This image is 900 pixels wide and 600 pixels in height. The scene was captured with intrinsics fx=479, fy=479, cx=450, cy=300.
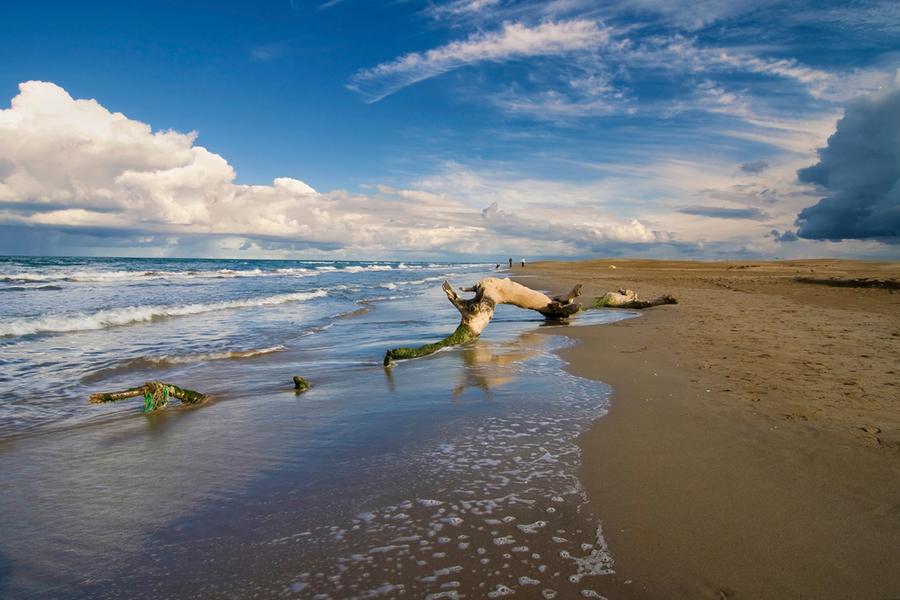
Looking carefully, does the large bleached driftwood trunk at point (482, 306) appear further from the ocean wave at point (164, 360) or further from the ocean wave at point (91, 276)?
the ocean wave at point (91, 276)

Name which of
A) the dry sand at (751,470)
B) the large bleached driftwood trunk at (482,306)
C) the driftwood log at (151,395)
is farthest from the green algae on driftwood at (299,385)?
the dry sand at (751,470)

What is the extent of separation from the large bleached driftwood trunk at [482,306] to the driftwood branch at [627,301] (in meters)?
3.23

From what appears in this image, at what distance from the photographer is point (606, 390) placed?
6.57 metres

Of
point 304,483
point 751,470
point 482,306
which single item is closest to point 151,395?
point 304,483

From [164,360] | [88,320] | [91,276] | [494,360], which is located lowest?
[164,360]

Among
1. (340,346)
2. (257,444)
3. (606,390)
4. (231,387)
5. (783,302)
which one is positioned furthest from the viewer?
Answer: (783,302)

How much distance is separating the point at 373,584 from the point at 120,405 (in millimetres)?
5989

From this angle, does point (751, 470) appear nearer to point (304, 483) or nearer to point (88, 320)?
point (304, 483)

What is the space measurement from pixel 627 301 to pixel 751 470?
13979mm

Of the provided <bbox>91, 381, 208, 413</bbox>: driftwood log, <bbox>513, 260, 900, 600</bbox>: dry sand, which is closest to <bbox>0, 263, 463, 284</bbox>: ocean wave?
<bbox>91, 381, 208, 413</bbox>: driftwood log

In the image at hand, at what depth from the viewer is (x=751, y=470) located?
392cm

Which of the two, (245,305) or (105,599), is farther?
(245,305)

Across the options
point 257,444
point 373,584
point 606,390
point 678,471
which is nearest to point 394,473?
point 373,584

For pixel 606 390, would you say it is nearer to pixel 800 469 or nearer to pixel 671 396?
pixel 671 396
